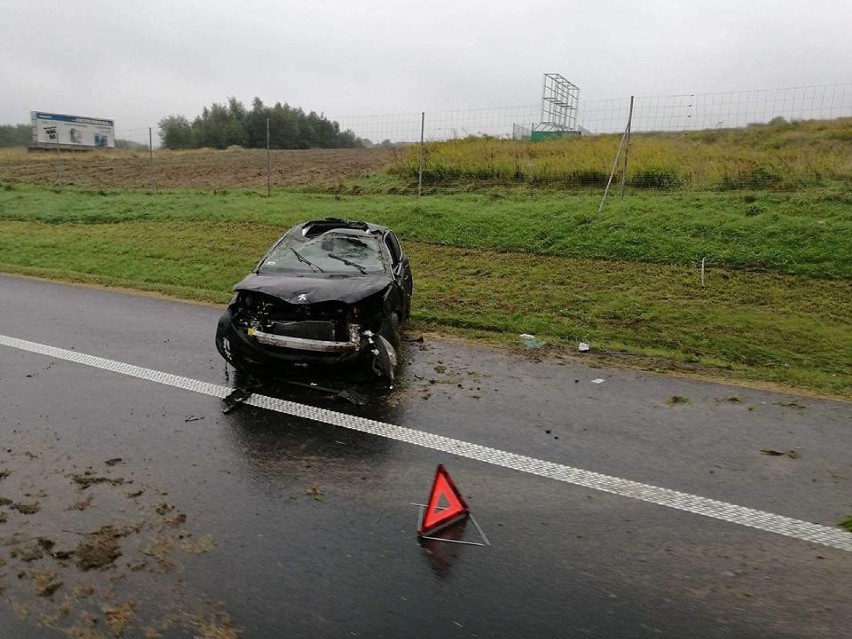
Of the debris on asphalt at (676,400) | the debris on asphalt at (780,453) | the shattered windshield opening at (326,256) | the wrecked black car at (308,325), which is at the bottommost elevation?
the debris on asphalt at (780,453)

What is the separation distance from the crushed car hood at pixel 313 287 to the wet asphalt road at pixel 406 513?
904 millimetres

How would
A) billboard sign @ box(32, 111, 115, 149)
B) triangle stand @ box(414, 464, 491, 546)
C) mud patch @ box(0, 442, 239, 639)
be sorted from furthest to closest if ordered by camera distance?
billboard sign @ box(32, 111, 115, 149) < triangle stand @ box(414, 464, 491, 546) < mud patch @ box(0, 442, 239, 639)

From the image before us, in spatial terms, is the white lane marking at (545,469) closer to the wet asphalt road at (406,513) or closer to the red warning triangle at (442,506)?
the wet asphalt road at (406,513)

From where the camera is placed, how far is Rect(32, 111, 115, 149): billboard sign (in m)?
53.7

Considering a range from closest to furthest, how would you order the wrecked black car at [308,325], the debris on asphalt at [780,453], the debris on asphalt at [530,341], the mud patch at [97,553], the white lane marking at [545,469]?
1. the mud patch at [97,553]
2. the white lane marking at [545,469]
3. the debris on asphalt at [780,453]
4. the wrecked black car at [308,325]
5. the debris on asphalt at [530,341]

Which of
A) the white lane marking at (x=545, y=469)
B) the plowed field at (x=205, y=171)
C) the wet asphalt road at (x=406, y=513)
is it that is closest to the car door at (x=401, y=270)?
the wet asphalt road at (x=406, y=513)

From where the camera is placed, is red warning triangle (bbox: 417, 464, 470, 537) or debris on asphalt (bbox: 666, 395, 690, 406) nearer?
red warning triangle (bbox: 417, 464, 470, 537)

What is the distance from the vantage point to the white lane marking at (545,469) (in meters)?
3.72

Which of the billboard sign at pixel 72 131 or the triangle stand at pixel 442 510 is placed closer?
the triangle stand at pixel 442 510

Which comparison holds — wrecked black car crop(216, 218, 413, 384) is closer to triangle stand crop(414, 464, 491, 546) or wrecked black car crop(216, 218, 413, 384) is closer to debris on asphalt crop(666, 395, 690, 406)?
triangle stand crop(414, 464, 491, 546)

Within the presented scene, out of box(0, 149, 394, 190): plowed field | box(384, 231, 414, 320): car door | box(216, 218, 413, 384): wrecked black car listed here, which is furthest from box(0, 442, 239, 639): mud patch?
box(0, 149, 394, 190): plowed field

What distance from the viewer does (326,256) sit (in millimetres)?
6988

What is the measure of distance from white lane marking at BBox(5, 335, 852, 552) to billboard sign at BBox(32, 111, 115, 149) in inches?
2108

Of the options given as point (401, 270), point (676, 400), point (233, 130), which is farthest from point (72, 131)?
point (676, 400)
